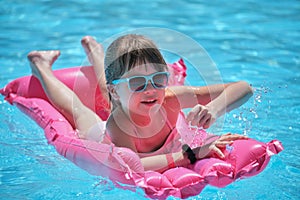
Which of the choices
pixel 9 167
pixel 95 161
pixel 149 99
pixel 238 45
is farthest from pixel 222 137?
pixel 238 45

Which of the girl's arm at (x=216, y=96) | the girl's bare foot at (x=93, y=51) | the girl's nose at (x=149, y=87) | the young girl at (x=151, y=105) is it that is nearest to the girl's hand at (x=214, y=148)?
the young girl at (x=151, y=105)

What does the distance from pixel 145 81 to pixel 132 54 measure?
165 millimetres

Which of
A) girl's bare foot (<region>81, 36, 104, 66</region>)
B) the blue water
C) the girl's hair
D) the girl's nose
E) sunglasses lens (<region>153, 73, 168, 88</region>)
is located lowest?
the blue water

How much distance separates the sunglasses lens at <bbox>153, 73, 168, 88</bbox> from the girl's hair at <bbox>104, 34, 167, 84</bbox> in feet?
0.15

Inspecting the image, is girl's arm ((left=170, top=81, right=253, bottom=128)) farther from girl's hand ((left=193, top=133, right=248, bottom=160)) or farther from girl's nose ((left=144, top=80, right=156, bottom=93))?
girl's nose ((left=144, top=80, right=156, bottom=93))

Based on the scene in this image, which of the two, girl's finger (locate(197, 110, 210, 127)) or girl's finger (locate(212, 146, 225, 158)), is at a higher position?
girl's finger (locate(197, 110, 210, 127))

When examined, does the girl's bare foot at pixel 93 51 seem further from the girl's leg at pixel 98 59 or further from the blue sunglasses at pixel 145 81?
the blue sunglasses at pixel 145 81

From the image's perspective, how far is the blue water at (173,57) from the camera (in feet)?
10.3

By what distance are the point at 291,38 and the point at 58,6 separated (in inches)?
124

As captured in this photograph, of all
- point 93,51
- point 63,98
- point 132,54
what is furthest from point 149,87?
point 93,51

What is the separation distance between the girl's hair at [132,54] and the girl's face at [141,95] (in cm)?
3

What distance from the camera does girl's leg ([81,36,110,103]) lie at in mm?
3929

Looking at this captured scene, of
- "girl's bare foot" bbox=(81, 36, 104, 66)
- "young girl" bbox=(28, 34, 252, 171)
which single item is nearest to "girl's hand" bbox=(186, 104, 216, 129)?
"young girl" bbox=(28, 34, 252, 171)

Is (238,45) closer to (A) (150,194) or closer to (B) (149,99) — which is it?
(B) (149,99)
